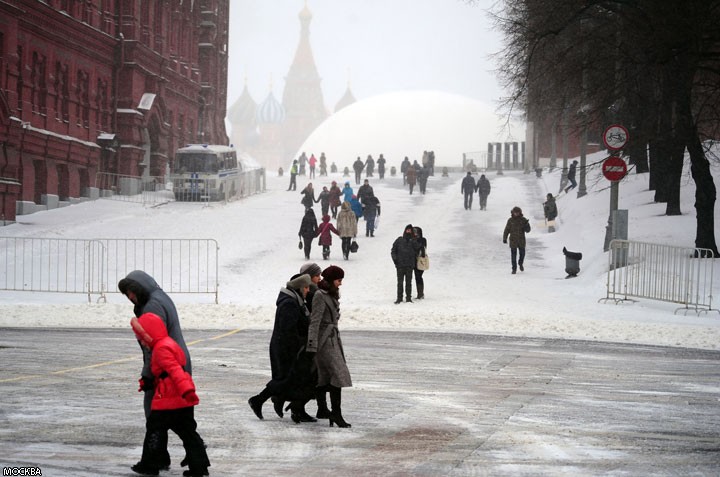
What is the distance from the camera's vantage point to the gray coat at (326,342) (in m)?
10.2

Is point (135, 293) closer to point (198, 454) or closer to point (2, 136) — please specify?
point (198, 454)

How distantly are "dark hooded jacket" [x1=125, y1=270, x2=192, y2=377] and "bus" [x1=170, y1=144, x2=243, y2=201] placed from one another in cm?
4078

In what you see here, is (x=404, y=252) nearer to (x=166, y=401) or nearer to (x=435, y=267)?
(x=435, y=267)

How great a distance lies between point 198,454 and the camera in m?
7.88

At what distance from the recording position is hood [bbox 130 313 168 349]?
793 cm

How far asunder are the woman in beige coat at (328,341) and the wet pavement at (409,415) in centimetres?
38

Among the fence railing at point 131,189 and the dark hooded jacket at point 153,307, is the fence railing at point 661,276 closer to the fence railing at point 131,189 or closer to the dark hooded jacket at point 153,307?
the dark hooded jacket at point 153,307

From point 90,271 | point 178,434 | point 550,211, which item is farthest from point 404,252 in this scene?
point 178,434

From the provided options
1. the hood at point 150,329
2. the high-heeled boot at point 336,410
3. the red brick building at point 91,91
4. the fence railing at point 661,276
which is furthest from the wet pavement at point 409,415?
the red brick building at point 91,91

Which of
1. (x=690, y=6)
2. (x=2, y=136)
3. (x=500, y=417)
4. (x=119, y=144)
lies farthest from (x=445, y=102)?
(x=500, y=417)

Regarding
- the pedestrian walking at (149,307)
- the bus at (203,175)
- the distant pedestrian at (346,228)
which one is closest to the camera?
the pedestrian walking at (149,307)

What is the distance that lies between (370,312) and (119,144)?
32.0 m

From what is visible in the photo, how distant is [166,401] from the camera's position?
26.0 ft

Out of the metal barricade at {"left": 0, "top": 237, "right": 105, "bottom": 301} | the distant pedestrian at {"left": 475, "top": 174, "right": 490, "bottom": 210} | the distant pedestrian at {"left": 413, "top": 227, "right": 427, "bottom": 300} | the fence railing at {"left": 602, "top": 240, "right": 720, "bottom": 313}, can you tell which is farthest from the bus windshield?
the fence railing at {"left": 602, "top": 240, "right": 720, "bottom": 313}
